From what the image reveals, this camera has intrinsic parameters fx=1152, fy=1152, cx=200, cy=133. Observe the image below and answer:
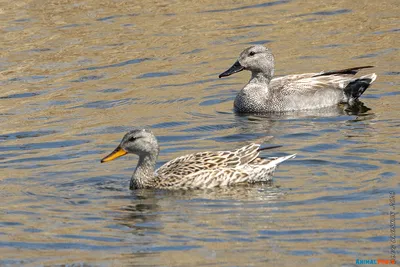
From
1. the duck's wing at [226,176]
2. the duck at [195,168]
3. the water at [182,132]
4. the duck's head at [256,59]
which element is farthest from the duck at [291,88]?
the duck's wing at [226,176]

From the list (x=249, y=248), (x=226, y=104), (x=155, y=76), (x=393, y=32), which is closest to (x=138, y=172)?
(x=249, y=248)

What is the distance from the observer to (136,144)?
12508mm

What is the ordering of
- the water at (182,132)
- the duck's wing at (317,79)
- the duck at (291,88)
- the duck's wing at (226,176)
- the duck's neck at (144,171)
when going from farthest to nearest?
the duck's wing at (317,79), the duck at (291,88), the duck's neck at (144,171), the duck's wing at (226,176), the water at (182,132)

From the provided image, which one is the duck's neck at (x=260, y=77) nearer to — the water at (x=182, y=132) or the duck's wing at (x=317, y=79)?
the duck's wing at (x=317, y=79)

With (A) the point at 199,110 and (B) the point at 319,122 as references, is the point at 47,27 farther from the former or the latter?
(B) the point at 319,122

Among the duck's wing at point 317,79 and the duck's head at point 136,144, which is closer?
the duck's head at point 136,144

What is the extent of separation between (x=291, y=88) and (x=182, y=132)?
7.69 feet

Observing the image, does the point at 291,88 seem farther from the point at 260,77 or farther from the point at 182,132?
the point at 182,132

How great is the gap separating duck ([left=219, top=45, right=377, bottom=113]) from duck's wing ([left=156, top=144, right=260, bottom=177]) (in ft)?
13.5

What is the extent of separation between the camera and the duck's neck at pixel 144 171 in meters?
12.5

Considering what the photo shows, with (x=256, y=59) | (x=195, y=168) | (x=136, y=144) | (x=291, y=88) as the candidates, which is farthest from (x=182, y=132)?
(x=195, y=168)

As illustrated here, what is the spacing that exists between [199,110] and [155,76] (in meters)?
2.51

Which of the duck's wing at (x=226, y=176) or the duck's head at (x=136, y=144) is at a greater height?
the duck's head at (x=136, y=144)

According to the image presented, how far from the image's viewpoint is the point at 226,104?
17.2 m
